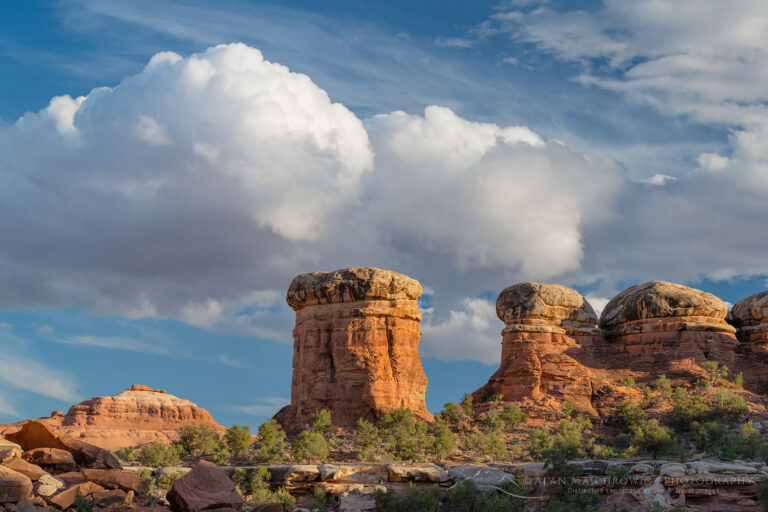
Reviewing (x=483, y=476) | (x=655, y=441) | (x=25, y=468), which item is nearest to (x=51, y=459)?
(x=25, y=468)

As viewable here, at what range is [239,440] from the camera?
42531mm

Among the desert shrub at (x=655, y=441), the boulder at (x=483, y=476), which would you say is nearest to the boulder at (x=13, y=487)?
the boulder at (x=483, y=476)

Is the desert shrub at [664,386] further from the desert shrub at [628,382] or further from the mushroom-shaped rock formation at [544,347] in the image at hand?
the mushroom-shaped rock formation at [544,347]

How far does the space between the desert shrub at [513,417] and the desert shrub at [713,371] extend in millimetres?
10883

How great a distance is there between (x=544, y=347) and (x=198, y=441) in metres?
19.6

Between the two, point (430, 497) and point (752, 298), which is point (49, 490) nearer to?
point (430, 497)

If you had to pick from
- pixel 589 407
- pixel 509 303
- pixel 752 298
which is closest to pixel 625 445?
pixel 589 407

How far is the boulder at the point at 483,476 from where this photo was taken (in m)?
35.4

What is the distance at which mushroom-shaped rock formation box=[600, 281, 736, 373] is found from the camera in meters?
51.7

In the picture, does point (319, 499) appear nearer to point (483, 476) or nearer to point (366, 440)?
point (483, 476)

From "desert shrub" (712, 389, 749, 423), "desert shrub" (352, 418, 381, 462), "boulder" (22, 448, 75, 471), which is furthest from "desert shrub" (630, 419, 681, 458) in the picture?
"boulder" (22, 448, 75, 471)

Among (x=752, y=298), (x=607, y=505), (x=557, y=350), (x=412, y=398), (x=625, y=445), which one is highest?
(x=752, y=298)

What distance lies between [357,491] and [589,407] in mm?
16634

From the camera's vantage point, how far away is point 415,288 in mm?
47531
